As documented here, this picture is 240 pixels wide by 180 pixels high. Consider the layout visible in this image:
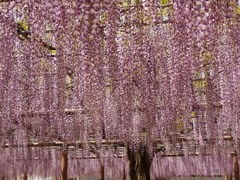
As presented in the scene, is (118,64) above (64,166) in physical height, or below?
above

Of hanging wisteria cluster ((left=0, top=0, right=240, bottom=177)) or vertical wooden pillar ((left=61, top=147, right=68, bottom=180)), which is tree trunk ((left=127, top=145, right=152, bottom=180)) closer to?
hanging wisteria cluster ((left=0, top=0, right=240, bottom=177))

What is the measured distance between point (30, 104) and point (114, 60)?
366 cm

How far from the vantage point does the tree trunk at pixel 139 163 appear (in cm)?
1055

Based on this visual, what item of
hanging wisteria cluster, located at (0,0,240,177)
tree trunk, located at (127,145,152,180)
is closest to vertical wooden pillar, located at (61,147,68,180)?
hanging wisteria cluster, located at (0,0,240,177)

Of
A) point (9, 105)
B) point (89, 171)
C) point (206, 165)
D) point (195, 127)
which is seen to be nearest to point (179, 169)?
point (206, 165)

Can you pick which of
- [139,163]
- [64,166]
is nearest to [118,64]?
[139,163]

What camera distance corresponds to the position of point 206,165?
18.0m

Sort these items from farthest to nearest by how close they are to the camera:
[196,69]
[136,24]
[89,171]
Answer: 1. [89,171]
2. [136,24]
3. [196,69]

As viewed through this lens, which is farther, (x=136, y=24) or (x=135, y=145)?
(x=135, y=145)

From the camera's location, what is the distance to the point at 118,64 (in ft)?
19.4

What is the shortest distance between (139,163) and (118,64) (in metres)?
5.59

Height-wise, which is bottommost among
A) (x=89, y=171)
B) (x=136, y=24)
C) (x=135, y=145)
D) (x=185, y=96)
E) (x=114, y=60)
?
(x=89, y=171)

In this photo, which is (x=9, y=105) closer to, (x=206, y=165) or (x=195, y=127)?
(x=195, y=127)

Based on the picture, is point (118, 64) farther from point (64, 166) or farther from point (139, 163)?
point (64, 166)
